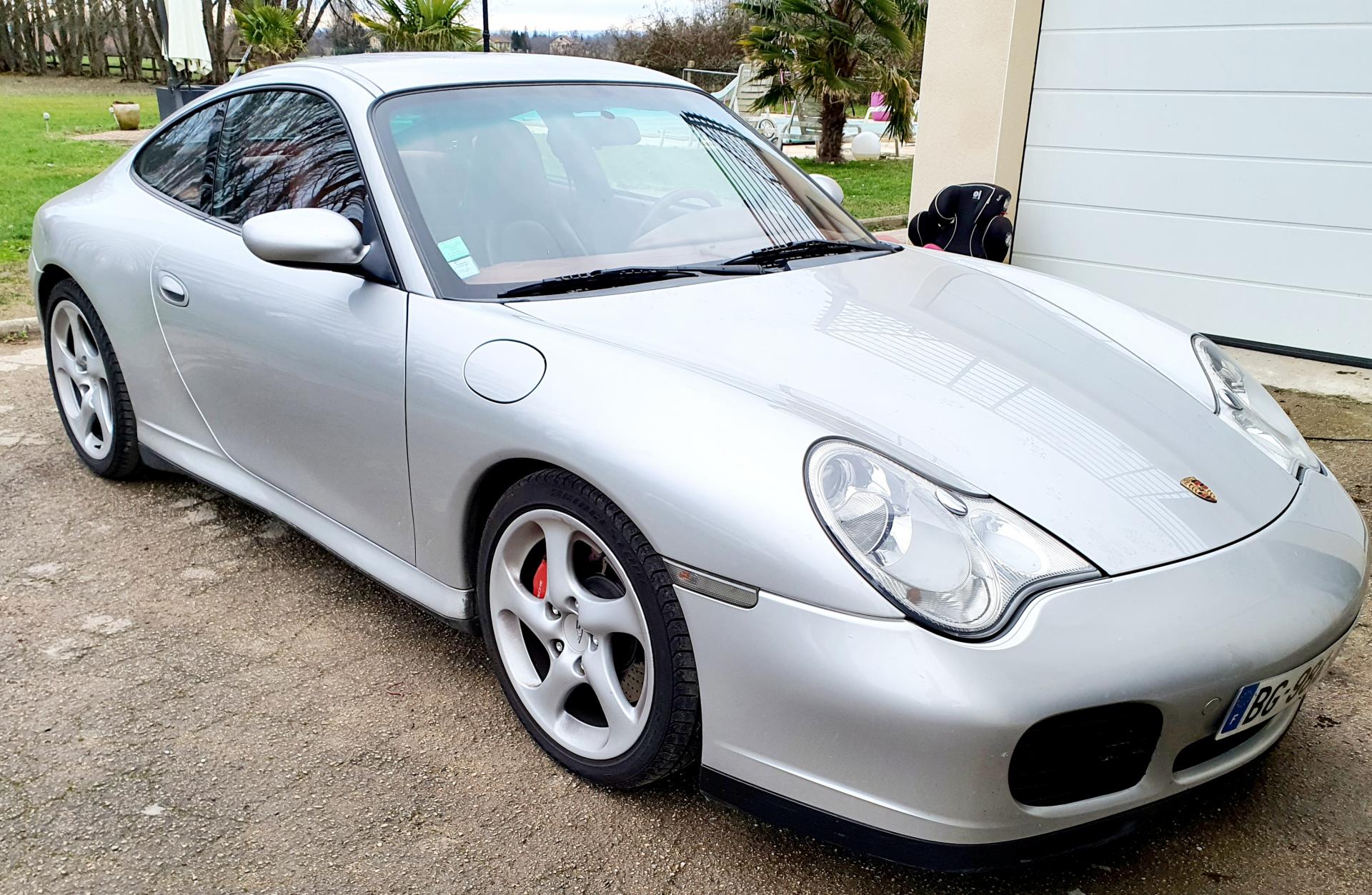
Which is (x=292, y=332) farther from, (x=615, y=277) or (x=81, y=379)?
(x=81, y=379)

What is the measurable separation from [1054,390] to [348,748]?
166 cm

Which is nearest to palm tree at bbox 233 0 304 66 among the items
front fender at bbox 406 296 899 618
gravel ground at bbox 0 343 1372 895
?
gravel ground at bbox 0 343 1372 895

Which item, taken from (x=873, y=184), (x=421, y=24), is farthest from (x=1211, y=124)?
(x=421, y=24)

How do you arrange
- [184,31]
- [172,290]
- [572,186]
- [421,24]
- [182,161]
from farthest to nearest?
[421,24], [184,31], [182,161], [172,290], [572,186]

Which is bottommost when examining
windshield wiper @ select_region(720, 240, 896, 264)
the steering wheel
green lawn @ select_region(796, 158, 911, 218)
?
green lawn @ select_region(796, 158, 911, 218)

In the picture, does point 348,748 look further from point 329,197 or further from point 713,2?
point 713,2

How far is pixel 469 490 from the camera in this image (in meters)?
2.27

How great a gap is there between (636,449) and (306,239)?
3.26 ft

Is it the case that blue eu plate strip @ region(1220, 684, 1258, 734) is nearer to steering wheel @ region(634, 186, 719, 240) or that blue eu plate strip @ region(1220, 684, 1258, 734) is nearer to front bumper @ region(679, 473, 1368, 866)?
front bumper @ region(679, 473, 1368, 866)

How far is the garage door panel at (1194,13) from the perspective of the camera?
541cm

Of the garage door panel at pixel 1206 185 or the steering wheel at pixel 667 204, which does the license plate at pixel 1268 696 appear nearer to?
the steering wheel at pixel 667 204

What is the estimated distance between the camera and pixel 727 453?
1.85 meters

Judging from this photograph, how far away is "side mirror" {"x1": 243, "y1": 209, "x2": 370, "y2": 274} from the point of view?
7.88ft

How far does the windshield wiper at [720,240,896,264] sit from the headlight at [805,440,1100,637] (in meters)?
0.96
